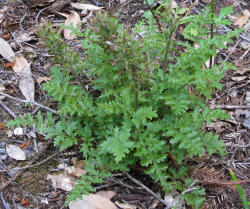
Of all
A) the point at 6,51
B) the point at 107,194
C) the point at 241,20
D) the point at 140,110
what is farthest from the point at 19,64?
the point at 241,20

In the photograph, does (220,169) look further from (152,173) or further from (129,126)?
(129,126)

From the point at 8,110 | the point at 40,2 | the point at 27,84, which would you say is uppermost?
the point at 40,2

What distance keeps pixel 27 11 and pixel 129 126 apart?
3.30 m

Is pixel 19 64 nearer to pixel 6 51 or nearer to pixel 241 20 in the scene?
A: pixel 6 51

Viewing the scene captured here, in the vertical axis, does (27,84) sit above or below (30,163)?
above

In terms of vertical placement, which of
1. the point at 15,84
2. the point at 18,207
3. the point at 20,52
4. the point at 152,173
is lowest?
the point at 18,207

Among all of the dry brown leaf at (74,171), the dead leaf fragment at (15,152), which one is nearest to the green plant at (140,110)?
the dry brown leaf at (74,171)

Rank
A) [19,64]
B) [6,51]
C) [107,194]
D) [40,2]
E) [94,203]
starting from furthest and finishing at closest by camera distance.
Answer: [40,2]
[6,51]
[19,64]
[107,194]
[94,203]

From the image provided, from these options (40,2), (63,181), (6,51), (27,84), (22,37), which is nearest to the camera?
(63,181)

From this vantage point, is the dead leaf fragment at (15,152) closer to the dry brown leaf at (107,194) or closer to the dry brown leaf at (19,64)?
the dry brown leaf at (107,194)

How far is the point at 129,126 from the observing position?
2855 millimetres

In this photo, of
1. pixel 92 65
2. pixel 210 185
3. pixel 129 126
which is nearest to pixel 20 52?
pixel 92 65

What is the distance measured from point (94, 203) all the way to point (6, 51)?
9.50 ft

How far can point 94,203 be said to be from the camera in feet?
9.39
